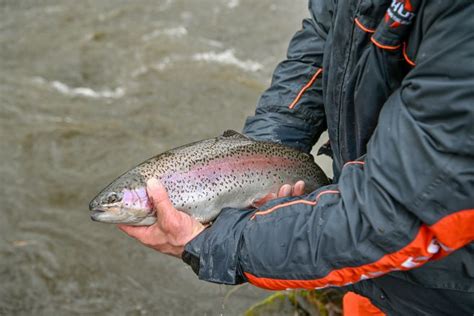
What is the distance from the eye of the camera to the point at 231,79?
277 inches

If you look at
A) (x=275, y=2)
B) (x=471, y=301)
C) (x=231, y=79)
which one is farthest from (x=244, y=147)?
(x=275, y=2)

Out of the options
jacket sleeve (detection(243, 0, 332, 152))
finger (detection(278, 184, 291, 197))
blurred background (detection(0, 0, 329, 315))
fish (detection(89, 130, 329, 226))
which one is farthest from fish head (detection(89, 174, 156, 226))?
blurred background (detection(0, 0, 329, 315))

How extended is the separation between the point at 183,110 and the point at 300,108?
3705mm

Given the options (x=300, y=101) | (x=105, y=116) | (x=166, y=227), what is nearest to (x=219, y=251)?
(x=166, y=227)

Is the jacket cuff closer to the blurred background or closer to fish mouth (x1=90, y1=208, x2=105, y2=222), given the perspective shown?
fish mouth (x1=90, y1=208, x2=105, y2=222)

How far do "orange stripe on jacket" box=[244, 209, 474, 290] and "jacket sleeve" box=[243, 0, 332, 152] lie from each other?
1012 millimetres

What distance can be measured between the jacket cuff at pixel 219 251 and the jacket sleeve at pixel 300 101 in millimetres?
743

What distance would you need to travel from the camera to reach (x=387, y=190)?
1716 mm

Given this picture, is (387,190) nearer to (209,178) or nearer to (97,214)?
(209,178)

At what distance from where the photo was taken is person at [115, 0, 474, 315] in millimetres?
1574

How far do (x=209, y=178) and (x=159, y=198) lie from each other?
33 centimetres

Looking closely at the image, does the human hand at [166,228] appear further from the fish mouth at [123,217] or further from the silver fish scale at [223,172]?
the silver fish scale at [223,172]

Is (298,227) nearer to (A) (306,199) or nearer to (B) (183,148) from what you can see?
(A) (306,199)

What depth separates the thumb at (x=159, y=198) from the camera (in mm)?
2361
